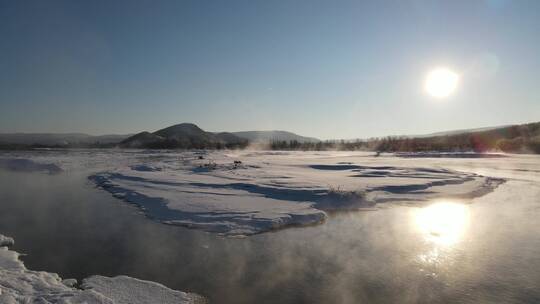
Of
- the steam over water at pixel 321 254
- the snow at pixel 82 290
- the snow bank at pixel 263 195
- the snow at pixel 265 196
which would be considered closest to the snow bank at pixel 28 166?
the snow at pixel 265 196

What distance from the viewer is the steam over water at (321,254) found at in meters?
5.11

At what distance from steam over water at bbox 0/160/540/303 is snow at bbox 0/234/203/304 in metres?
0.30

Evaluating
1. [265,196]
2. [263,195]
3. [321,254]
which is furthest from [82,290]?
[263,195]

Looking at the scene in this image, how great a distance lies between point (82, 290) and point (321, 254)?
13.9ft

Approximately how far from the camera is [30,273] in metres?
5.49

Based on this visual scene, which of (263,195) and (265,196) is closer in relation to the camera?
(265,196)

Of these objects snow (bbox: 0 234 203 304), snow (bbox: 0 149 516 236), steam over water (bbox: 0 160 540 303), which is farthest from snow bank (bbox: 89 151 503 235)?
snow (bbox: 0 234 203 304)

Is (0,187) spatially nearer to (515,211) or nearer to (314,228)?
(314,228)

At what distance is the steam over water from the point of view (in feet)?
16.8

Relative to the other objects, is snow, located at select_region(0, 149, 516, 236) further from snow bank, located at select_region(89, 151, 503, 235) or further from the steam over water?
the steam over water

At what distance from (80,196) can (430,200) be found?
13972mm

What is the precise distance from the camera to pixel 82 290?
4.89 meters

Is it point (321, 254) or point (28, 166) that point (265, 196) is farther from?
point (28, 166)


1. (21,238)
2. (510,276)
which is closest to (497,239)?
(510,276)
